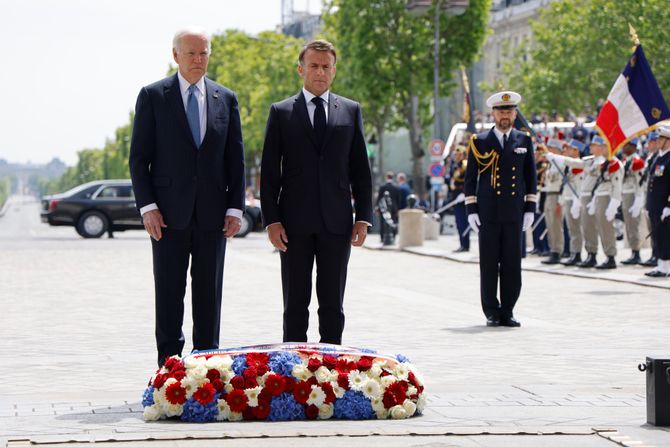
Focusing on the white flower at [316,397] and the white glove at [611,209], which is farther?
the white glove at [611,209]

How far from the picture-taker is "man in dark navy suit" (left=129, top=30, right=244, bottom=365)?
8.07 m

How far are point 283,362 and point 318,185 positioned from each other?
1.24m

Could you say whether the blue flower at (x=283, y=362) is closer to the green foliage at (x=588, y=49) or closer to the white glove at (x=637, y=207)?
the white glove at (x=637, y=207)

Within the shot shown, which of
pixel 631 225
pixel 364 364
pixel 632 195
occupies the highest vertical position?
pixel 632 195

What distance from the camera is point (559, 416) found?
739cm

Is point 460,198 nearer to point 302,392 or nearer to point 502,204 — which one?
point 502,204

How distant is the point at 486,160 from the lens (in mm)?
13094

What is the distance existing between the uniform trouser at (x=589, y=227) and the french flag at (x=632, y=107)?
2.00 metres

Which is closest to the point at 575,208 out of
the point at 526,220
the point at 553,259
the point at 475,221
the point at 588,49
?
the point at 553,259

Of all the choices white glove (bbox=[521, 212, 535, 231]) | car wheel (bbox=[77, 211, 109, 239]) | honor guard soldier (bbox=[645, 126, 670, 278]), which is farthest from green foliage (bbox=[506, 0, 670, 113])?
white glove (bbox=[521, 212, 535, 231])

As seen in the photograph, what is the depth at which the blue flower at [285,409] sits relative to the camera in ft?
24.1

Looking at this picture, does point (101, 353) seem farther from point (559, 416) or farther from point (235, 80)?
point (235, 80)

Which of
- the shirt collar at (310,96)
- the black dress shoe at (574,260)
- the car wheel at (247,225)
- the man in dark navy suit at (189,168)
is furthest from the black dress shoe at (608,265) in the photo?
the car wheel at (247,225)

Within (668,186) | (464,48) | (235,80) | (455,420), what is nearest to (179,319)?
(455,420)
